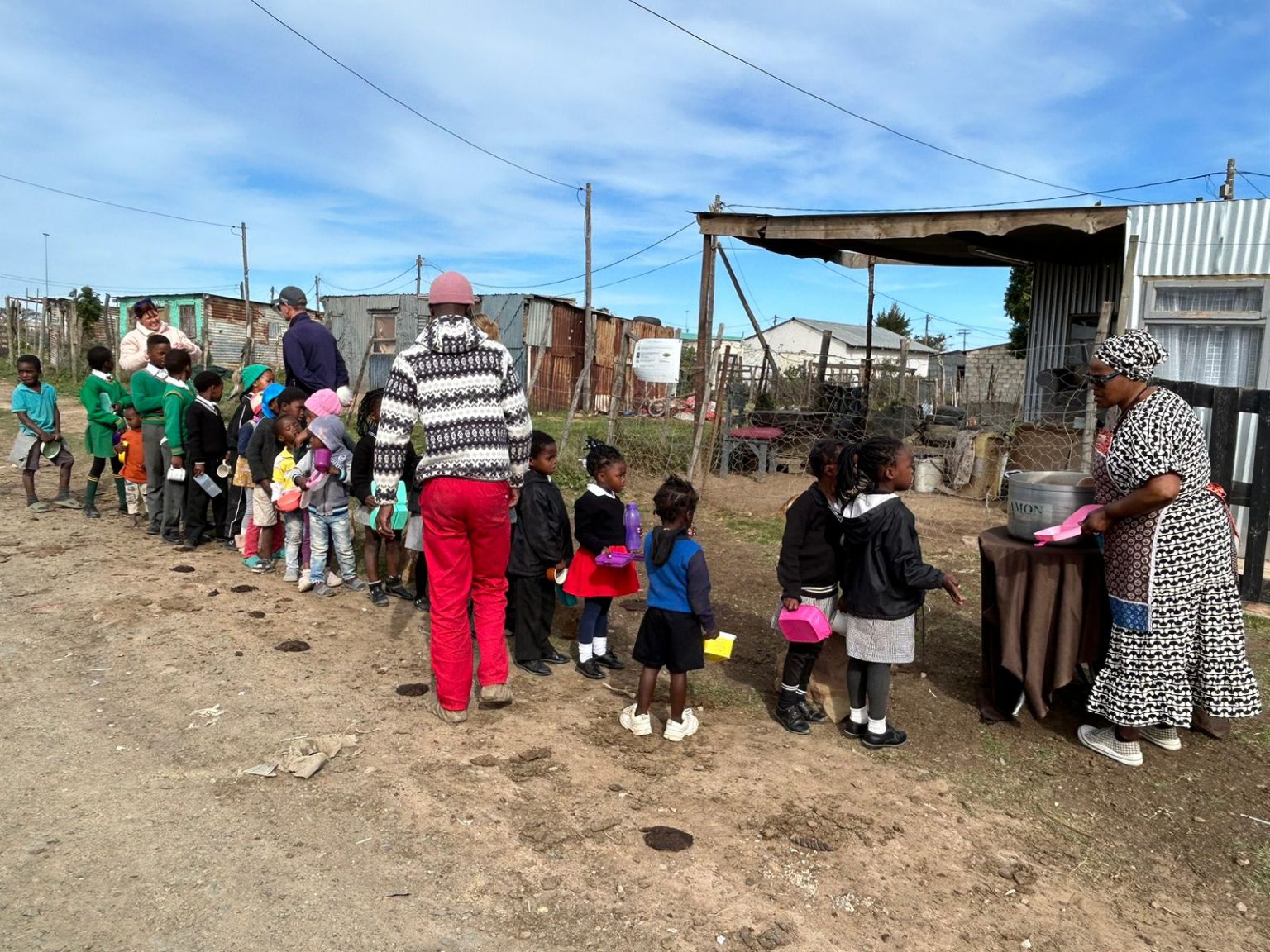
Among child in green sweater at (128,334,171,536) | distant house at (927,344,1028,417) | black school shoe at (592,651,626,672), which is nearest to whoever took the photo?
black school shoe at (592,651,626,672)

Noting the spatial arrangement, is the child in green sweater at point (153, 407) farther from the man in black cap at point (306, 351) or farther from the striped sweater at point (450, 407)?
the striped sweater at point (450, 407)

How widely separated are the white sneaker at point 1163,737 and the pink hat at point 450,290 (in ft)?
11.9

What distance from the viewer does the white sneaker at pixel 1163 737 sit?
3.85m

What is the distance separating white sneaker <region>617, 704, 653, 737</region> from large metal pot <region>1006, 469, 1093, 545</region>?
193 centimetres

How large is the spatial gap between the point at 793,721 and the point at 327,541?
11.3 ft

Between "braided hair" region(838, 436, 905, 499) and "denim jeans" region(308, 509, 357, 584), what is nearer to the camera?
"braided hair" region(838, 436, 905, 499)

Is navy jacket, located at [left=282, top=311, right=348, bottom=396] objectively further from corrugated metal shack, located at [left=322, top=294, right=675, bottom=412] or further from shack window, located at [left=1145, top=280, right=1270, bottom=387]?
corrugated metal shack, located at [left=322, top=294, right=675, bottom=412]

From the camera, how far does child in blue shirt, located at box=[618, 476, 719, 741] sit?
3709 millimetres

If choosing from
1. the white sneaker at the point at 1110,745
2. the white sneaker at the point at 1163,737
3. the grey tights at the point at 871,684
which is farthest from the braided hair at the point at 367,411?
the white sneaker at the point at 1163,737

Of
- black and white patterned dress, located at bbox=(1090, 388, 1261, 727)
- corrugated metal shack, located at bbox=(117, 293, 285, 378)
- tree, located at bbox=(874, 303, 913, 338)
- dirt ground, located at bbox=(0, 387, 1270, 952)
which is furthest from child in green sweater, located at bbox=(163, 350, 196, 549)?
tree, located at bbox=(874, 303, 913, 338)

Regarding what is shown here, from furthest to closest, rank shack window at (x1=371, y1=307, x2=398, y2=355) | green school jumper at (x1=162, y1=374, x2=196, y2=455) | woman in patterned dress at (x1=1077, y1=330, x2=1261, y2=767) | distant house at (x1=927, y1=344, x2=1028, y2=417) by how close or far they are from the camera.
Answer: shack window at (x1=371, y1=307, x2=398, y2=355) < distant house at (x1=927, y1=344, x2=1028, y2=417) < green school jumper at (x1=162, y1=374, x2=196, y2=455) < woman in patterned dress at (x1=1077, y1=330, x2=1261, y2=767)

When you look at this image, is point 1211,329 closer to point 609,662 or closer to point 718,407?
point 718,407

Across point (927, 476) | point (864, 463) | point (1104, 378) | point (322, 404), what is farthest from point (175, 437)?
point (927, 476)

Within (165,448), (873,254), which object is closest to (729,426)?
(873,254)
